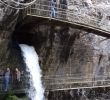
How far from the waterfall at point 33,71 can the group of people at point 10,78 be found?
685mm

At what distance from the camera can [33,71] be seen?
77.6 feet

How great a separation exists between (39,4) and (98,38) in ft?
17.8

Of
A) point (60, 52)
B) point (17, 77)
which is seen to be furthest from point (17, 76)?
point (60, 52)

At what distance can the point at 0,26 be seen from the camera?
22672mm

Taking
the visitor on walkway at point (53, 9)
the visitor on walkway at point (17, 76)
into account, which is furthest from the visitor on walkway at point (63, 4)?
the visitor on walkway at point (17, 76)

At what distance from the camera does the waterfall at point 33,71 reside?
75.2 ft

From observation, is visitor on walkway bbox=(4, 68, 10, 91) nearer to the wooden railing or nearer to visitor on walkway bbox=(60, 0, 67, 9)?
the wooden railing

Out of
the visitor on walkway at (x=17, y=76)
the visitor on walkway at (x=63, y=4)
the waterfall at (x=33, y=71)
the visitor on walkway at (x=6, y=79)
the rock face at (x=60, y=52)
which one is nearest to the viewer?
the visitor on walkway at (x=6, y=79)

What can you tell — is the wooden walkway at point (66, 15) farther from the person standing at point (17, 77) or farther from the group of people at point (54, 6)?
the person standing at point (17, 77)

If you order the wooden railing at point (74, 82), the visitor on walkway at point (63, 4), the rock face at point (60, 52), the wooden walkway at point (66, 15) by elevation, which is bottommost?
the wooden railing at point (74, 82)

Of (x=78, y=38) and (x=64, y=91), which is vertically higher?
(x=78, y=38)

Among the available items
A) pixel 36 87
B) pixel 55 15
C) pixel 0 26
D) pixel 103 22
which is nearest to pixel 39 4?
pixel 55 15

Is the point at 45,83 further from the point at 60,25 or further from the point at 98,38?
the point at 98,38

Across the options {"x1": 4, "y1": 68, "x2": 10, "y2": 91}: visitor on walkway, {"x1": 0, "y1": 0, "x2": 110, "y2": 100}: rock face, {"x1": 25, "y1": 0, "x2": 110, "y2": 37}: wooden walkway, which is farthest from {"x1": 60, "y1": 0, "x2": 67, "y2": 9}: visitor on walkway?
{"x1": 4, "y1": 68, "x2": 10, "y2": 91}: visitor on walkway
